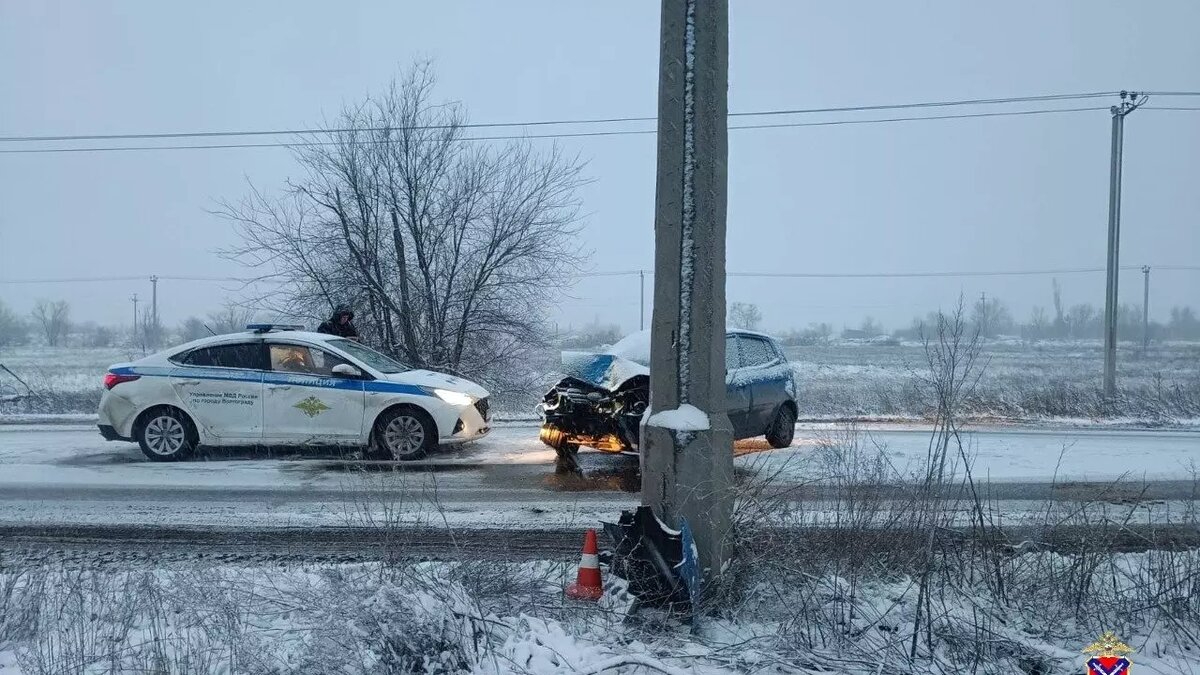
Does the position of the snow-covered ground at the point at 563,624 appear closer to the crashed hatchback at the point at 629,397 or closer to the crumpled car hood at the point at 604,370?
the crashed hatchback at the point at 629,397

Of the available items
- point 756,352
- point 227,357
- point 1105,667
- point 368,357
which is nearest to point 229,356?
point 227,357

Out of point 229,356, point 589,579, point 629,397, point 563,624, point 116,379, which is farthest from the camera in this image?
point 229,356

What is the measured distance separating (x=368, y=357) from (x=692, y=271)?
724 cm

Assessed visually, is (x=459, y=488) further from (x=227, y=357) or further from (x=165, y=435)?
(x=165, y=435)

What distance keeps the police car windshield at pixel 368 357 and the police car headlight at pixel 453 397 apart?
0.80 metres

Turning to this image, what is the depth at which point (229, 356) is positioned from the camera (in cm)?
990

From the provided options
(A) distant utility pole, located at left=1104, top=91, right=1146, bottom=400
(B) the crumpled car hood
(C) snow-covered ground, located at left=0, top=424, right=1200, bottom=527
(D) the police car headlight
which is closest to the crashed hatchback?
(B) the crumpled car hood

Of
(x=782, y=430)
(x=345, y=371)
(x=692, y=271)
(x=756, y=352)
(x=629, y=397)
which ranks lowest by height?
(x=782, y=430)

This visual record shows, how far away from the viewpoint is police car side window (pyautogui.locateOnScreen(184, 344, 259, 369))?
9.87m

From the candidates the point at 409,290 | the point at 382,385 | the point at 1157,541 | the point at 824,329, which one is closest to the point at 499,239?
the point at 409,290

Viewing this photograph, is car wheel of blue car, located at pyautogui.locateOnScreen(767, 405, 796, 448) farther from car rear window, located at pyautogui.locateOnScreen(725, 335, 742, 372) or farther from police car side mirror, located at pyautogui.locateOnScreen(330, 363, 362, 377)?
police car side mirror, located at pyautogui.locateOnScreen(330, 363, 362, 377)

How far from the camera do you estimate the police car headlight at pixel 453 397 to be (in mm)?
9914

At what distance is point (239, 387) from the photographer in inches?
383

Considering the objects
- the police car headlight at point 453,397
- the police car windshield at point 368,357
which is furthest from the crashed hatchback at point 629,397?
the police car windshield at point 368,357
